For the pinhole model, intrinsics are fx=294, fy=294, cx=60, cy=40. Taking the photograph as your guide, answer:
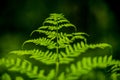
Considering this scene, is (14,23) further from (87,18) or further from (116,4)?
(116,4)

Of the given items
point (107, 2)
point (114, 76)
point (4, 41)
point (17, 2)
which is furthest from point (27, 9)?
point (114, 76)

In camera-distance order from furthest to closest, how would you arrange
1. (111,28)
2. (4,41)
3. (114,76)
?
(111,28) < (4,41) < (114,76)

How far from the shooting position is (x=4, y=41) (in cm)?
631

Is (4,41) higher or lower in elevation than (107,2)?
lower

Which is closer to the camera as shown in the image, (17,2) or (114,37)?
(114,37)

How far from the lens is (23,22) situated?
23.6ft

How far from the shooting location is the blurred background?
650cm

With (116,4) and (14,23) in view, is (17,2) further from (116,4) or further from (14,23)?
(116,4)

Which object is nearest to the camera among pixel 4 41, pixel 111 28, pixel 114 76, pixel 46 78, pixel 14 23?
pixel 46 78

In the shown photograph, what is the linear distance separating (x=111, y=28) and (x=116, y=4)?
0.71m

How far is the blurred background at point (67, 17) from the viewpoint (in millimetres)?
6504

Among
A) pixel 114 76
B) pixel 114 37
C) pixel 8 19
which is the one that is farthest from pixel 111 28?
pixel 114 76

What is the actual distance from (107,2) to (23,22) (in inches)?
82.5

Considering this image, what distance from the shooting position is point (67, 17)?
726 centimetres
